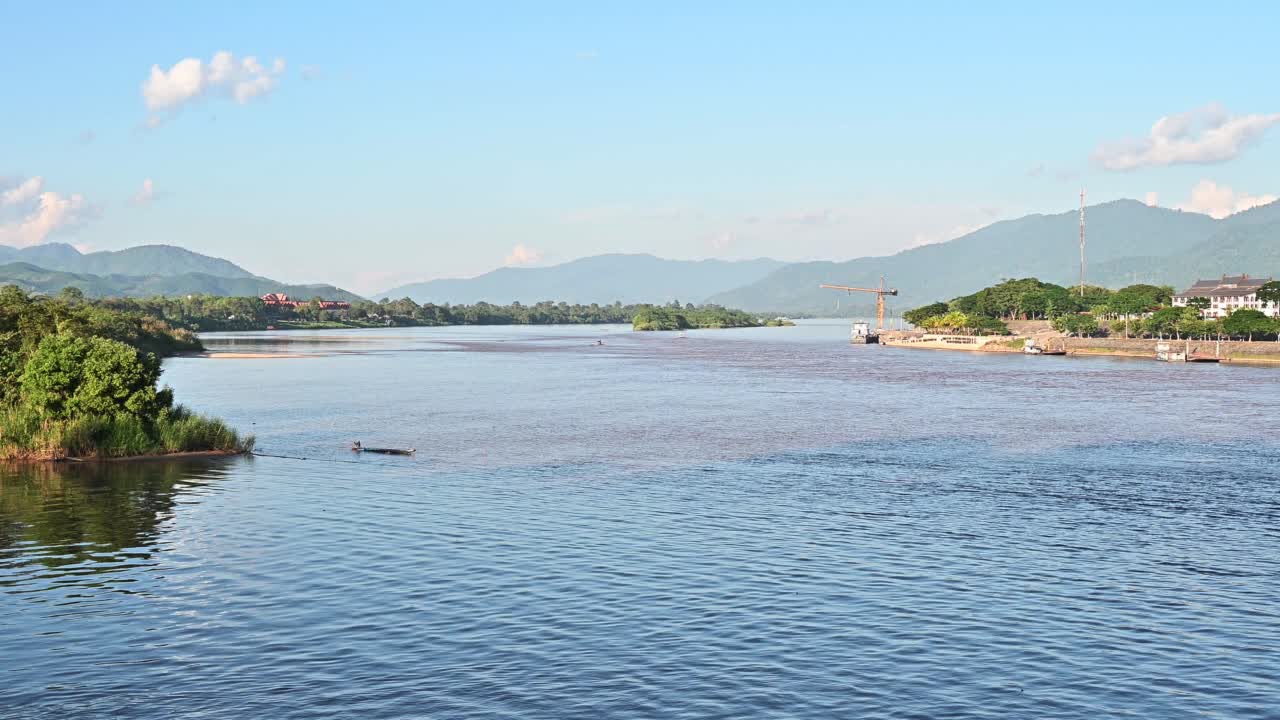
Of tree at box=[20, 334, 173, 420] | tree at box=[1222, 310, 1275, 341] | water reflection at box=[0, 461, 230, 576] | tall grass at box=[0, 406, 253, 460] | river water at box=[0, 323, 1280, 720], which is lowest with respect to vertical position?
river water at box=[0, 323, 1280, 720]

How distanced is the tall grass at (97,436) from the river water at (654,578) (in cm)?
216

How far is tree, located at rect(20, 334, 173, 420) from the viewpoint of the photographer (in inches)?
2424

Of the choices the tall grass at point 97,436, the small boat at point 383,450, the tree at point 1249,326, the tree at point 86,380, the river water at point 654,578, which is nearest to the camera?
the river water at point 654,578

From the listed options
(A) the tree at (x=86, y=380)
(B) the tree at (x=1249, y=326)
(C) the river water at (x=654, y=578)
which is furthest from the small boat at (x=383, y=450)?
(B) the tree at (x=1249, y=326)

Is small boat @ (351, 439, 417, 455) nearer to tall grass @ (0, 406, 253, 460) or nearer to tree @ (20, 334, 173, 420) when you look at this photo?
tall grass @ (0, 406, 253, 460)

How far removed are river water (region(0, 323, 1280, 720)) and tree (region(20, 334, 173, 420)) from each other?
445cm

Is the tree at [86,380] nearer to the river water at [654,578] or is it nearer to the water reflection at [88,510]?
the water reflection at [88,510]

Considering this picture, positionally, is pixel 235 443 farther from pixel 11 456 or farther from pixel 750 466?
pixel 750 466

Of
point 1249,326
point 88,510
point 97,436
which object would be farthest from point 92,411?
point 1249,326

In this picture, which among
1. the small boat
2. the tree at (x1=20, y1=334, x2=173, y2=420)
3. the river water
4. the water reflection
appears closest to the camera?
the river water

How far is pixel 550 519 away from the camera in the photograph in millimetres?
46500

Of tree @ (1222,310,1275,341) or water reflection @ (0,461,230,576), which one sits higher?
Answer: tree @ (1222,310,1275,341)

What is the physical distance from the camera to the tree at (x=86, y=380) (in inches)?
2424

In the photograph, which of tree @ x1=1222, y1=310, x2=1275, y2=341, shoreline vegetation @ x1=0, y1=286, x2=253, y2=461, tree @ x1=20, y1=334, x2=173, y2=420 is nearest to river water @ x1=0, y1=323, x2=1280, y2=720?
shoreline vegetation @ x1=0, y1=286, x2=253, y2=461
